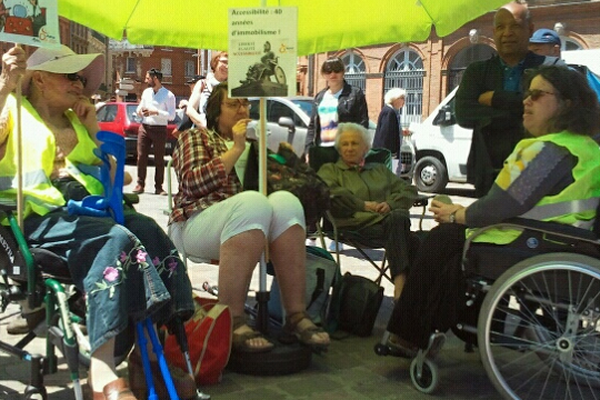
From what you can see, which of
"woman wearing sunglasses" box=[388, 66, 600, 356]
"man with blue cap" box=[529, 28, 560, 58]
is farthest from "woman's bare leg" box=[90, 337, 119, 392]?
"man with blue cap" box=[529, 28, 560, 58]

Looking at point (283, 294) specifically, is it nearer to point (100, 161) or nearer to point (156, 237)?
point (156, 237)

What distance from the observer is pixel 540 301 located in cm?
311

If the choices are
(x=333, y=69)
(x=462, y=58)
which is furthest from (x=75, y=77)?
(x=462, y=58)

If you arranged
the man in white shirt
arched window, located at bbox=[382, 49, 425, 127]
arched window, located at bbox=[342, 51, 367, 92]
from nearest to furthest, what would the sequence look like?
the man in white shirt, arched window, located at bbox=[382, 49, 425, 127], arched window, located at bbox=[342, 51, 367, 92]

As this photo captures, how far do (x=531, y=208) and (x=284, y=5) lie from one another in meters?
1.85

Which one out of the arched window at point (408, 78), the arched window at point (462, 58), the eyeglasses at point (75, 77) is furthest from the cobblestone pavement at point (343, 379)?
the arched window at point (408, 78)

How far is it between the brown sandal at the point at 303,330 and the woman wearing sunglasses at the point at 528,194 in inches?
15.1

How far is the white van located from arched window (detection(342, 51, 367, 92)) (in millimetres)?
16614


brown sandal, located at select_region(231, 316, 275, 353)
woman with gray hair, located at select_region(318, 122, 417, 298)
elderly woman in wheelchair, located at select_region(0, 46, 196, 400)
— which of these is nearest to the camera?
elderly woman in wheelchair, located at select_region(0, 46, 196, 400)

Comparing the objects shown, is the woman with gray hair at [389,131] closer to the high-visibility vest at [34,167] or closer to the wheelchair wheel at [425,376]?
the wheelchair wheel at [425,376]

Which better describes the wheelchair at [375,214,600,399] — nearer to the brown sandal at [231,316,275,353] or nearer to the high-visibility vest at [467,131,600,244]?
the high-visibility vest at [467,131,600,244]

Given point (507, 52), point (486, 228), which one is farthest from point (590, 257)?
point (507, 52)

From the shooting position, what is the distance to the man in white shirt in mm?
11188

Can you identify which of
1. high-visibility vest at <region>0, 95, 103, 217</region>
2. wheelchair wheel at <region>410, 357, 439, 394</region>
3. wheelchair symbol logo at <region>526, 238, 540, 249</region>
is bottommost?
wheelchair wheel at <region>410, 357, 439, 394</region>
